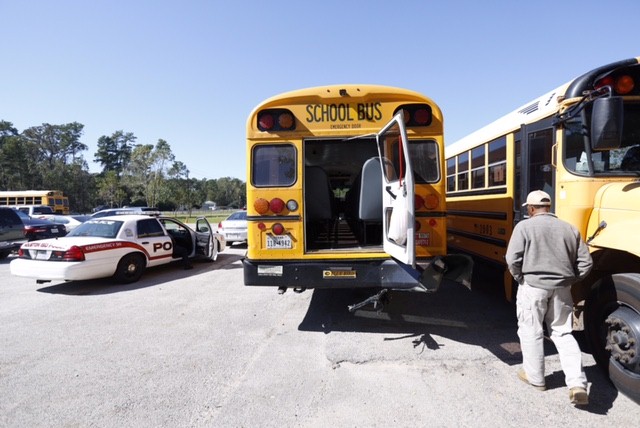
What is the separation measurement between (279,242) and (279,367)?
139 centimetres

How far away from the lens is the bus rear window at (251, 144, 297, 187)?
169 inches

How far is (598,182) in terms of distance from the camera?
338cm

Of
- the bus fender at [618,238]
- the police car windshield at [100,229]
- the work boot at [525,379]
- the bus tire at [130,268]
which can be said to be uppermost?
the bus fender at [618,238]

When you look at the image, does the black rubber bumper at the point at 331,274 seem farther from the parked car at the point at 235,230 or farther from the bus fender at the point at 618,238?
the parked car at the point at 235,230

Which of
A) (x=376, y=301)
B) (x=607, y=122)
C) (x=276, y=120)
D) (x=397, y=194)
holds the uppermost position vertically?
(x=276, y=120)

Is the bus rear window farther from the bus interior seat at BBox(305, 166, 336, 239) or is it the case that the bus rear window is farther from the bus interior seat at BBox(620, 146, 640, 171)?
the bus interior seat at BBox(620, 146, 640, 171)

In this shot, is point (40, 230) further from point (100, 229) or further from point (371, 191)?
point (371, 191)

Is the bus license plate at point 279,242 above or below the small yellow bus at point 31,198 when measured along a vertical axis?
below

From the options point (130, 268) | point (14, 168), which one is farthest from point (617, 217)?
point (14, 168)

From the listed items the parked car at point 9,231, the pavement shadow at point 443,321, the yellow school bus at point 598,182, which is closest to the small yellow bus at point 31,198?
the parked car at point 9,231

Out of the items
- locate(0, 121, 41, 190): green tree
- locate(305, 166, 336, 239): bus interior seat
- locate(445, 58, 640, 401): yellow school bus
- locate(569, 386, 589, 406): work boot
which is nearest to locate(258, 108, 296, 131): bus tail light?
locate(305, 166, 336, 239): bus interior seat

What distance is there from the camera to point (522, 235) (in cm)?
312

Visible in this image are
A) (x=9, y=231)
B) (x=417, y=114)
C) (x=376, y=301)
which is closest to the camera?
(x=376, y=301)

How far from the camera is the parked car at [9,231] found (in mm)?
10580
